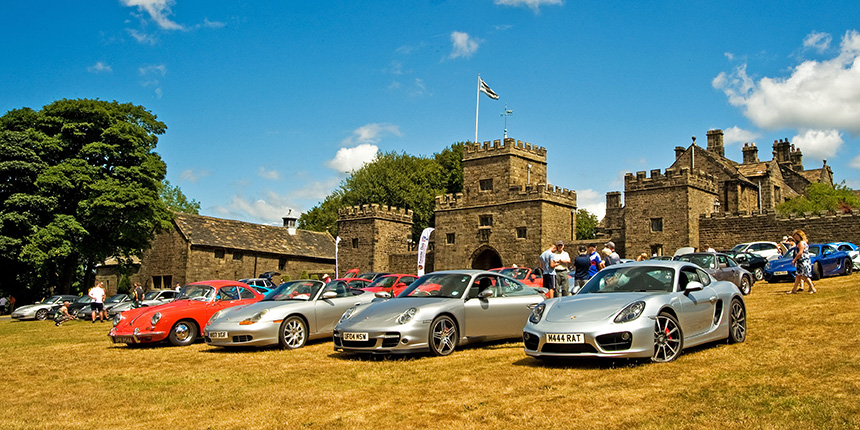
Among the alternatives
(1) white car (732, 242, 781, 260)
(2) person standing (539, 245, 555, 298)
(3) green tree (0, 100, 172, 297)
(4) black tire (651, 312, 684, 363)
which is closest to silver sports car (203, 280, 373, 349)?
(2) person standing (539, 245, 555, 298)

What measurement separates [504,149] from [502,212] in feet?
13.9

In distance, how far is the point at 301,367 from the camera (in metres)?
10.8

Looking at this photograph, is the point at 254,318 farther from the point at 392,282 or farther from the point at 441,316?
the point at 392,282

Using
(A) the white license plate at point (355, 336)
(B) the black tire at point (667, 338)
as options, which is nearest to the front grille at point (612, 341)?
(B) the black tire at point (667, 338)

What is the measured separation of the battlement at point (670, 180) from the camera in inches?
1588

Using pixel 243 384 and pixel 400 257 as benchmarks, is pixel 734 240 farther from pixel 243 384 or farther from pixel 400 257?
pixel 243 384

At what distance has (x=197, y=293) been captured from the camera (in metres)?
16.7

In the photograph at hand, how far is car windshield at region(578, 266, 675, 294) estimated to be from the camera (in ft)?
33.1

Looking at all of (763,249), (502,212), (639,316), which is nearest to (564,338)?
(639,316)

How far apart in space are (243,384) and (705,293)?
674 cm

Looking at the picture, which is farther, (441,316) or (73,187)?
(73,187)

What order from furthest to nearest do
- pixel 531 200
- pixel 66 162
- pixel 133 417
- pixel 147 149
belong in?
1. pixel 531 200
2. pixel 147 149
3. pixel 66 162
4. pixel 133 417

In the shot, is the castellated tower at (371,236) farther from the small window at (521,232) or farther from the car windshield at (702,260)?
the car windshield at (702,260)

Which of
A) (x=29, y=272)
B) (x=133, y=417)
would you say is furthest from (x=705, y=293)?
(x=29, y=272)
